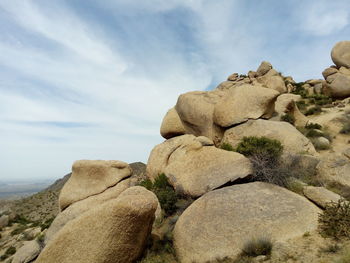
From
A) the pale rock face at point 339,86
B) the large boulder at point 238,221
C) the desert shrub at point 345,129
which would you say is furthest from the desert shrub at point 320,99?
the large boulder at point 238,221

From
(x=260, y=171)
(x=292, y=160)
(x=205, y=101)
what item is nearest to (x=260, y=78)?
(x=205, y=101)

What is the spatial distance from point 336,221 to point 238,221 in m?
2.76

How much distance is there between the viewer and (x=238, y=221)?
7902 millimetres

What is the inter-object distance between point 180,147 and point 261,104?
6.60 meters

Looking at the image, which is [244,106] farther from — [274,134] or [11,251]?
[11,251]

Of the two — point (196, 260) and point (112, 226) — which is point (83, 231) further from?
point (196, 260)

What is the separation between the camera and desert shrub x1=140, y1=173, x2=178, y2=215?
37.2ft

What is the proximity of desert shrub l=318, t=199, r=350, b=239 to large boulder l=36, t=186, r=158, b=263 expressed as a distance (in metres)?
5.38

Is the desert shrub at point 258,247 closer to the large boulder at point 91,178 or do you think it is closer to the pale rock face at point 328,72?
the large boulder at point 91,178

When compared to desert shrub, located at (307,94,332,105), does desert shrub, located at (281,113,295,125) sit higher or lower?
lower

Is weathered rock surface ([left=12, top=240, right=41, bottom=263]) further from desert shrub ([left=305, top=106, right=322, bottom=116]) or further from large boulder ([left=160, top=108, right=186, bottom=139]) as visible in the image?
desert shrub ([left=305, top=106, right=322, bottom=116])

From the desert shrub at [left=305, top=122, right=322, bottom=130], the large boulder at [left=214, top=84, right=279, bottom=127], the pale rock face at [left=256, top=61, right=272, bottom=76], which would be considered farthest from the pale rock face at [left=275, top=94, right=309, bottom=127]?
the pale rock face at [left=256, top=61, right=272, bottom=76]

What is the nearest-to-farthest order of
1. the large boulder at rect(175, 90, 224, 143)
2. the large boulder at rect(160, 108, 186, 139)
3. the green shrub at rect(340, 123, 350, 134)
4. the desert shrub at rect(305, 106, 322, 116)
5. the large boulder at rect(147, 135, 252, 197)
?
1. the large boulder at rect(147, 135, 252, 197)
2. the large boulder at rect(175, 90, 224, 143)
3. the large boulder at rect(160, 108, 186, 139)
4. the green shrub at rect(340, 123, 350, 134)
5. the desert shrub at rect(305, 106, 322, 116)

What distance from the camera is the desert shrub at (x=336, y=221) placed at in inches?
267
